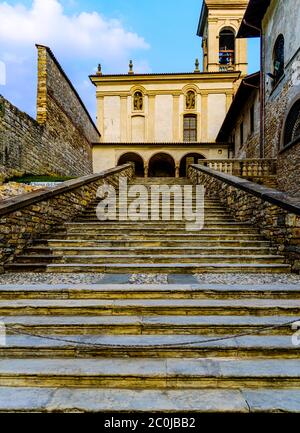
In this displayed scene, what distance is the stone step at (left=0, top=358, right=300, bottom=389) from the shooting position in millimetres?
2699

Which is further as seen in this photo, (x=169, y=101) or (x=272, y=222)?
(x=169, y=101)

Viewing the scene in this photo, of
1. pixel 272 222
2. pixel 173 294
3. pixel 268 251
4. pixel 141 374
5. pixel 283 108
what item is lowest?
pixel 141 374

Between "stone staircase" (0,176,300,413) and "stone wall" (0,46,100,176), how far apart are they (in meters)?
7.58

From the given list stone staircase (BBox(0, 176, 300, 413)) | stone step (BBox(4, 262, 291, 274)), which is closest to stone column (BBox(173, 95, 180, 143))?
stone step (BBox(4, 262, 291, 274))

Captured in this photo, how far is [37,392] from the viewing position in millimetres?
2625

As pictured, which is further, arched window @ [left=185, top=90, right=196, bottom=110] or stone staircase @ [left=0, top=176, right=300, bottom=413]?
arched window @ [left=185, top=90, right=196, bottom=110]

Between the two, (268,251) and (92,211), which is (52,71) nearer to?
(92,211)

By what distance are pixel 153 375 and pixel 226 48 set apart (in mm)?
34171

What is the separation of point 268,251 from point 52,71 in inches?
508

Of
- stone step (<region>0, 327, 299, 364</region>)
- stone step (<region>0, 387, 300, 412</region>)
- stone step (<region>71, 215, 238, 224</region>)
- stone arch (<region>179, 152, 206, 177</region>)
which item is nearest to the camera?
stone step (<region>0, 387, 300, 412</region>)

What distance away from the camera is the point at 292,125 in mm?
12219

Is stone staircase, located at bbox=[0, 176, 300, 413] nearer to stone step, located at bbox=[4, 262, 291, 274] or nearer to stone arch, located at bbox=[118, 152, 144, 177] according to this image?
stone step, located at bbox=[4, 262, 291, 274]

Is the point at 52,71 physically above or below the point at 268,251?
above
